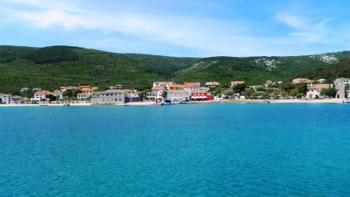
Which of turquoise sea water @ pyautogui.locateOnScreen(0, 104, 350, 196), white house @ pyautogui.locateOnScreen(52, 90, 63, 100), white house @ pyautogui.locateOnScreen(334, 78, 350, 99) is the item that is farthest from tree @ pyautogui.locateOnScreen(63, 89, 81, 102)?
turquoise sea water @ pyautogui.locateOnScreen(0, 104, 350, 196)

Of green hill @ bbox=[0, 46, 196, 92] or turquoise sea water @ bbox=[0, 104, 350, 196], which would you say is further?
green hill @ bbox=[0, 46, 196, 92]

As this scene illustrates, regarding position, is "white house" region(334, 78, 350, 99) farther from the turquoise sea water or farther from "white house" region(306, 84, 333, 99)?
the turquoise sea water

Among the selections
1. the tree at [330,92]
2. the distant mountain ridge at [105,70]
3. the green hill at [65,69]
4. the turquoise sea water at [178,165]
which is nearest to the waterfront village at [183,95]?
the tree at [330,92]

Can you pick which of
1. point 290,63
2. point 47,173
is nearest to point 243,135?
point 47,173

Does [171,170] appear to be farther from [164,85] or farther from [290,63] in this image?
[290,63]

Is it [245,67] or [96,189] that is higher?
[245,67]
